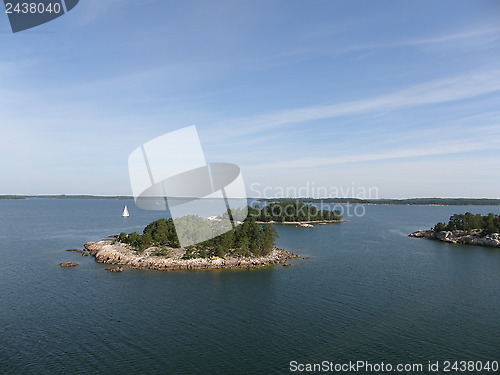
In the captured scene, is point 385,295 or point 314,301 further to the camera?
point 385,295

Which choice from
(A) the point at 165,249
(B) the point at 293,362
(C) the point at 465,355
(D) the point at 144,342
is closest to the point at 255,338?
(B) the point at 293,362

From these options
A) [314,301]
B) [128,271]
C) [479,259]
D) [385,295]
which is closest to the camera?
[314,301]

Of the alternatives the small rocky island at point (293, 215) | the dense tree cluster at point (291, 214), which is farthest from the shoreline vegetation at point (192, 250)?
the dense tree cluster at point (291, 214)

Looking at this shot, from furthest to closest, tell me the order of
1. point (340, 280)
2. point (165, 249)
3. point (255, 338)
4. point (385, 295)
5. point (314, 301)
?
1. point (165, 249)
2. point (340, 280)
3. point (385, 295)
4. point (314, 301)
5. point (255, 338)

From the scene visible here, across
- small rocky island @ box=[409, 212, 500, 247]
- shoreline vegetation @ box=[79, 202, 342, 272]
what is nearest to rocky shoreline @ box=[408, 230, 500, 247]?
small rocky island @ box=[409, 212, 500, 247]

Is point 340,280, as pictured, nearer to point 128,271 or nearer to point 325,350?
point 325,350
